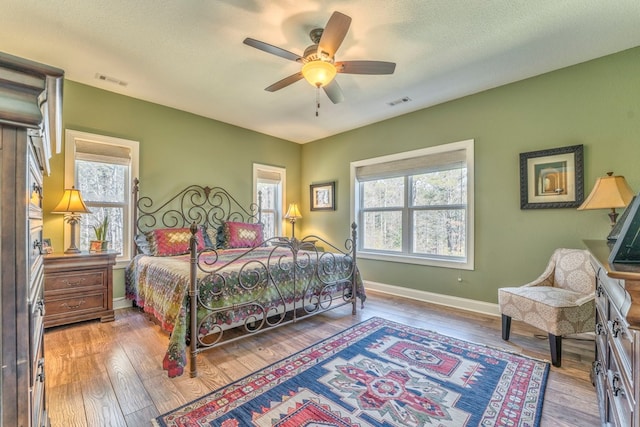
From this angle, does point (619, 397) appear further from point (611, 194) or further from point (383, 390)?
point (611, 194)

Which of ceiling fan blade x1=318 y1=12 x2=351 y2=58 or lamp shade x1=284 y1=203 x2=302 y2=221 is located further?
lamp shade x1=284 y1=203 x2=302 y2=221

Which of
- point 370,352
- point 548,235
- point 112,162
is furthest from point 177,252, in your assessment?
point 548,235

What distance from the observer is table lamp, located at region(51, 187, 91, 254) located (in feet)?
9.72

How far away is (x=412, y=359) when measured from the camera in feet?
7.57

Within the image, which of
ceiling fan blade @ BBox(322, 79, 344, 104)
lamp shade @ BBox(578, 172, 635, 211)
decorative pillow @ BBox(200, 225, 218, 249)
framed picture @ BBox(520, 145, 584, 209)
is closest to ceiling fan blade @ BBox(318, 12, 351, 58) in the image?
ceiling fan blade @ BBox(322, 79, 344, 104)

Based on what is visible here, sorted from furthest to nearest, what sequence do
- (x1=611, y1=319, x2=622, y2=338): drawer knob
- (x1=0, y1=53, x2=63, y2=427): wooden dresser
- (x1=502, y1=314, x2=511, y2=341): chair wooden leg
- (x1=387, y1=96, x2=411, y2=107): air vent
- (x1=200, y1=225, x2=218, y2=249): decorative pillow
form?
(x1=200, y1=225, x2=218, y2=249): decorative pillow < (x1=387, y1=96, x2=411, y2=107): air vent < (x1=502, y1=314, x2=511, y2=341): chair wooden leg < (x1=611, y1=319, x2=622, y2=338): drawer knob < (x1=0, y1=53, x2=63, y2=427): wooden dresser

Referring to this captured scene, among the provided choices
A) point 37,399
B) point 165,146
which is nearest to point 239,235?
point 165,146

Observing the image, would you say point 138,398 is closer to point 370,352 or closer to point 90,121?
point 370,352

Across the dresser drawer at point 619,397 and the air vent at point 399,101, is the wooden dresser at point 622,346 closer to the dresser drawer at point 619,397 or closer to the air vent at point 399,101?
the dresser drawer at point 619,397

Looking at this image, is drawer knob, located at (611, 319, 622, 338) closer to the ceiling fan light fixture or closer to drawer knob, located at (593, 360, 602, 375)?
drawer knob, located at (593, 360, 602, 375)

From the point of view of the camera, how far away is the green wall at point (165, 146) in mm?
3279

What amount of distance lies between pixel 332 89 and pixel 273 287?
1960 mm

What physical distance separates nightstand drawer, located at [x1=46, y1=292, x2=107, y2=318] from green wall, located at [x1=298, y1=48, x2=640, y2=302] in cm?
364

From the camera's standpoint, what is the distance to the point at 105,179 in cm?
363
